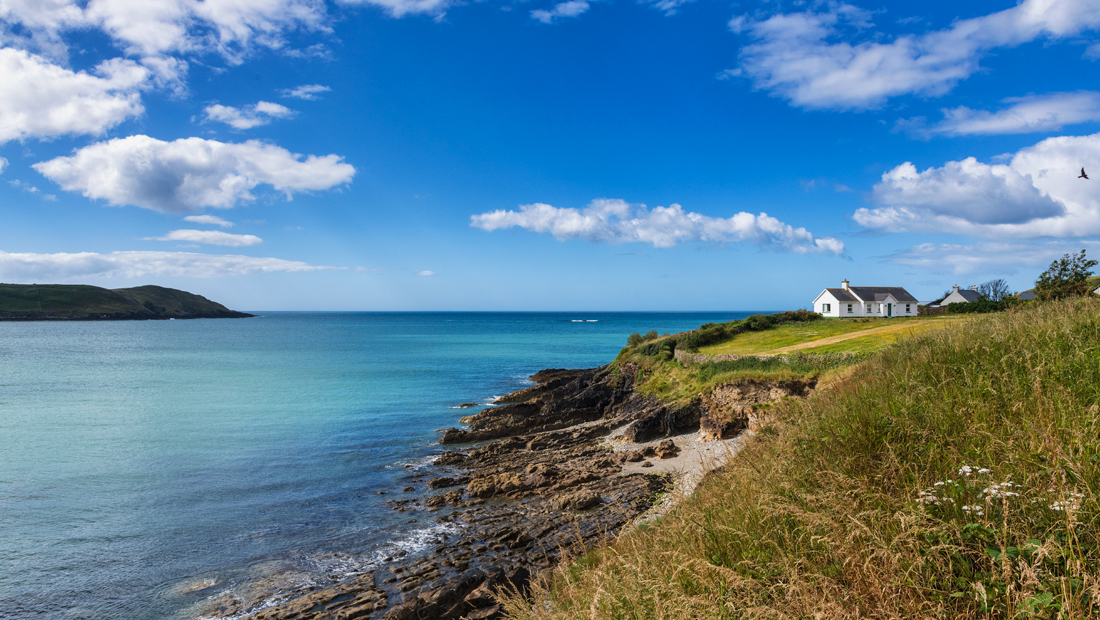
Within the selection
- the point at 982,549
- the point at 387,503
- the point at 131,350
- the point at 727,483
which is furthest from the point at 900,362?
the point at 131,350

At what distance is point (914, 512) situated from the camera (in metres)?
3.58

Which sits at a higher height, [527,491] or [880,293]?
[880,293]

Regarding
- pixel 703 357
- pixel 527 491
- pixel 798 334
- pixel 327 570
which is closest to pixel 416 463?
pixel 527 491

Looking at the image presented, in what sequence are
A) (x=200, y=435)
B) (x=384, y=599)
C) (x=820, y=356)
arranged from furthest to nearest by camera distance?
(x=200, y=435) → (x=820, y=356) → (x=384, y=599)

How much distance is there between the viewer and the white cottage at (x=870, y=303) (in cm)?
5659

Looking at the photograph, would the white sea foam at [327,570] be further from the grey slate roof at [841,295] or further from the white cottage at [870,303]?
the grey slate roof at [841,295]

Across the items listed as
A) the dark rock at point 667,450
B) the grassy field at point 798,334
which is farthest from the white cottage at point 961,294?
the dark rock at point 667,450

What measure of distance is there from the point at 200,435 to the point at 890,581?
31.6 meters

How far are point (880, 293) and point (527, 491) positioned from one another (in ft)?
181

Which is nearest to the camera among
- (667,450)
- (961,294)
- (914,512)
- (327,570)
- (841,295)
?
(914,512)

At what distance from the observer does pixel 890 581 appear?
11.3 ft

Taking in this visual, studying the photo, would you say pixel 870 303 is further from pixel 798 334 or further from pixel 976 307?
pixel 798 334

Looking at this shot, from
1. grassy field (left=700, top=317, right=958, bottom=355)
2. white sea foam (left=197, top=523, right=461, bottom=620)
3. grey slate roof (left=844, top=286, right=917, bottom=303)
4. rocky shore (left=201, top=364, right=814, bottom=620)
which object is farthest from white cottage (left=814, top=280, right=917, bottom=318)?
white sea foam (left=197, top=523, right=461, bottom=620)

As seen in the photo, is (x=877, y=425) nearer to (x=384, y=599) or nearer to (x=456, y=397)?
(x=384, y=599)
